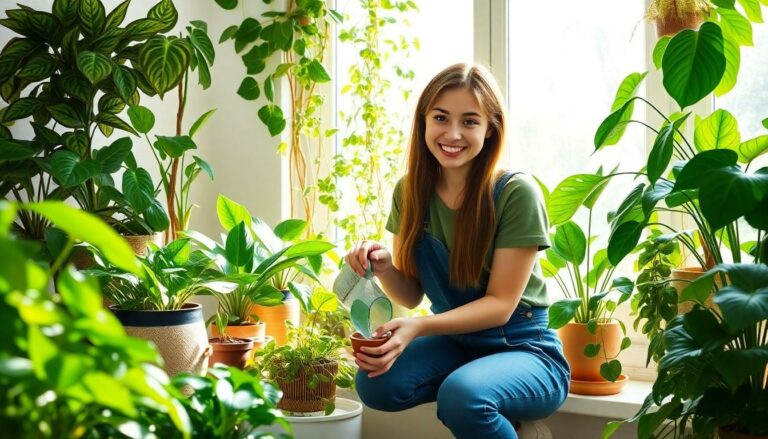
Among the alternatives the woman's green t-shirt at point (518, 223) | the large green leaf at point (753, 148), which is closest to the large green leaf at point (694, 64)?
the large green leaf at point (753, 148)

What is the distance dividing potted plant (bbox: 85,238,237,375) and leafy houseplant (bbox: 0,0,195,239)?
0.75 ft

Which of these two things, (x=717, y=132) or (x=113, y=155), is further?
(x=113, y=155)

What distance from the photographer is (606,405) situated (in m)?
2.46

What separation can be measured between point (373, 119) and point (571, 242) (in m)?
0.87

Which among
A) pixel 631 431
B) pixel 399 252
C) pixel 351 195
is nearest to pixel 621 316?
pixel 631 431

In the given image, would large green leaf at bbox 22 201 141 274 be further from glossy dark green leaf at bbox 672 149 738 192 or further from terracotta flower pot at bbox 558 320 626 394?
terracotta flower pot at bbox 558 320 626 394

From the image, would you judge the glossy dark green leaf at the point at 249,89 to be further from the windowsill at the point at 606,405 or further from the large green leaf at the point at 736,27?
the large green leaf at the point at 736,27

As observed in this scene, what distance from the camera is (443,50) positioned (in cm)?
311

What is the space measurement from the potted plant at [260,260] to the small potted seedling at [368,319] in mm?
228

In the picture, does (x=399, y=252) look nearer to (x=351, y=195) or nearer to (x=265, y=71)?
(x=351, y=195)

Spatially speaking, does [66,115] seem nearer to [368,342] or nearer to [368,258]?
[368,258]

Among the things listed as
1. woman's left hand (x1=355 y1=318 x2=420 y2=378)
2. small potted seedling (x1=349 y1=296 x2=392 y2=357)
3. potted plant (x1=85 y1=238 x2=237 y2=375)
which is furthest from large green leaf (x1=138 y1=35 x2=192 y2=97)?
woman's left hand (x1=355 y1=318 x2=420 y2=378)

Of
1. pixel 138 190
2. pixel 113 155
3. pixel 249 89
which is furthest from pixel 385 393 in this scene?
pixel 249 89

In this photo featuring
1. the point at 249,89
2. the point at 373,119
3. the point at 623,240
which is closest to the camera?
the point at 623,240
